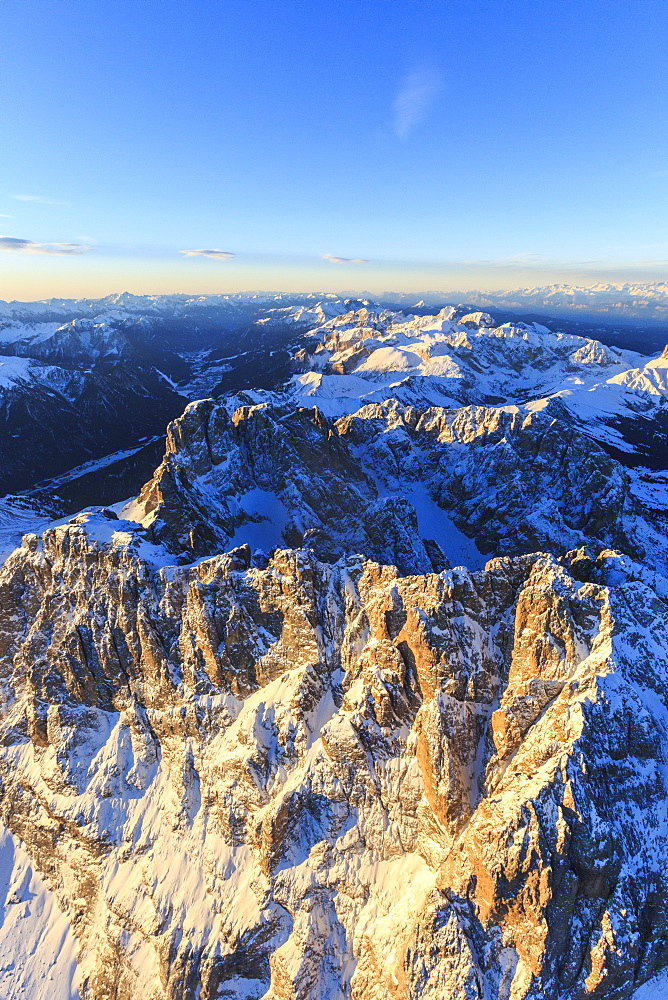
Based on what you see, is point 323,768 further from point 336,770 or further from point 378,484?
point 378,484

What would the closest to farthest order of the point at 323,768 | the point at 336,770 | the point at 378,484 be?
the point at 336,770, the point at 323,768, the point at 378,484

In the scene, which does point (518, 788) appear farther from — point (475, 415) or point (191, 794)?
point (475, 415)

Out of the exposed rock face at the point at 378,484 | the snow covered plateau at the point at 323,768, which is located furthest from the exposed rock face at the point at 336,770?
the exposed rock face at the point at 378,484

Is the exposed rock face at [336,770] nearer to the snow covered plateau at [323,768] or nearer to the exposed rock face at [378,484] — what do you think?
the snow covered plateau at [323,768]

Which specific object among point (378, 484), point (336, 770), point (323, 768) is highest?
point (378, 484)

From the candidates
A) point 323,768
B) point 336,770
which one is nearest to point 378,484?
point 323,768

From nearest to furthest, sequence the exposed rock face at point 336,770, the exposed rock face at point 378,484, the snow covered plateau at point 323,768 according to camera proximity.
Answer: the exposed rock face at point 336,770, the snow covered plateau at point 323,768, the exposed rock face at point 378,484

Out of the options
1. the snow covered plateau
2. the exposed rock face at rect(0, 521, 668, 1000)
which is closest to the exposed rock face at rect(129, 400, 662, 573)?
the snow covered plateau

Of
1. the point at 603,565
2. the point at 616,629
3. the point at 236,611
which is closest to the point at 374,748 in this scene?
the point at 236,611
